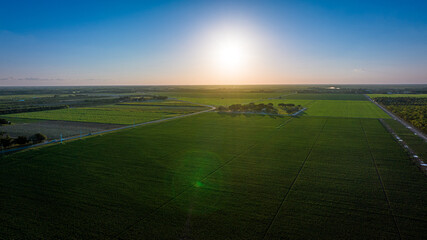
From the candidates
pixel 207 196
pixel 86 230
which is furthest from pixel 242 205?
pixel 86 230

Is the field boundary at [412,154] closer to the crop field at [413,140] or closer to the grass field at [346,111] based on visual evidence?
the crop field at [413,140]

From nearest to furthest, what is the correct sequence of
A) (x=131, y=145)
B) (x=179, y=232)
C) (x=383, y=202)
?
(x=179, y=232)
(x=383, y=202)
(x=131, y=145)

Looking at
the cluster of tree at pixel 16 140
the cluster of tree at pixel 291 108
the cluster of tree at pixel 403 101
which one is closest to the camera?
the cluster of tree at pixel 16 140

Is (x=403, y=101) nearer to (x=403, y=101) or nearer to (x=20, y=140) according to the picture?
(x=403, y=101)

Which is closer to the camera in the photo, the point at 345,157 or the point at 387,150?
the point at 345,157

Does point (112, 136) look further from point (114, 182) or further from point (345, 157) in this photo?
point (345, 157)

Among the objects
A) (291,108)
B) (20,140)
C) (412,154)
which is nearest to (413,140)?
(412,154)

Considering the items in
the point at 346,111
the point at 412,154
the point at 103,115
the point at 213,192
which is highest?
the point at 346,111

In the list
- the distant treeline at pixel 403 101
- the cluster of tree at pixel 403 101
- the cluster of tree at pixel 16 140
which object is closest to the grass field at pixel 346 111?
the cluster of tree at pixel 403 101
